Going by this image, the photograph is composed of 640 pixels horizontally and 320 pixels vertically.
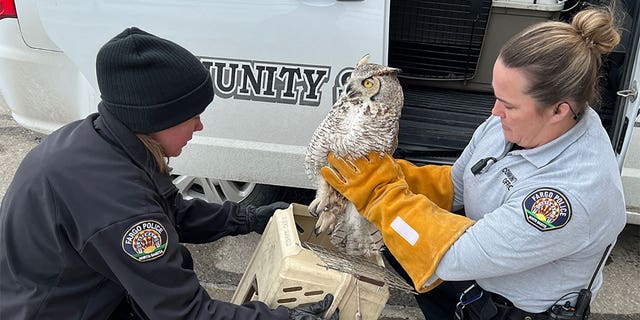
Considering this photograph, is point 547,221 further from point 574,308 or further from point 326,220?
point 326,220

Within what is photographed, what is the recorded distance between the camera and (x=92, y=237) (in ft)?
4.41

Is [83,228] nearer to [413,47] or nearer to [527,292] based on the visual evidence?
[527,292]

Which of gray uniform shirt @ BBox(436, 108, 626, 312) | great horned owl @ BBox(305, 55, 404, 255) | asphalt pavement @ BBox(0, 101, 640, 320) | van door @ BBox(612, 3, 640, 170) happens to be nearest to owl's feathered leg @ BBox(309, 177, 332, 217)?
great horned owl @ BBox(305, 55, 404, 255)

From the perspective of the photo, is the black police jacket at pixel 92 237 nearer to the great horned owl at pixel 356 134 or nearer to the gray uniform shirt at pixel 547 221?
the great horned owl at pixel 356 134

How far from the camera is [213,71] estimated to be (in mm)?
2266

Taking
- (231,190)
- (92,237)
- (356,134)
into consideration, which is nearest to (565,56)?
(356,134)

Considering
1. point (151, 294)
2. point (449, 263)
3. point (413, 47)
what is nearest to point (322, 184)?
point (449, 263)

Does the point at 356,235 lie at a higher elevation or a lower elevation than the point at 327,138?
lower

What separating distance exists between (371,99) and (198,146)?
1110 mm

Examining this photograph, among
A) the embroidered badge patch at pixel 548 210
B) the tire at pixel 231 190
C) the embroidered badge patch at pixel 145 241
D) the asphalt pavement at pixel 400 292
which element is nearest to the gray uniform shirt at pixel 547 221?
the embroidered badge patch at pixel 548 210

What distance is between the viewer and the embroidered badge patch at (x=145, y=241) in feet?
4.43

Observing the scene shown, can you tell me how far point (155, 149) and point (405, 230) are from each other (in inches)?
28.4

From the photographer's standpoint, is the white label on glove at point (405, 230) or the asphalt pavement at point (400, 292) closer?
the white label on glove at point (405, 230)

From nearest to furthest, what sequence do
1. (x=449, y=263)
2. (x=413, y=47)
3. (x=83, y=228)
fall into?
(x=83, y=228) → (x=449, y=263) → (x=413, y=47)
